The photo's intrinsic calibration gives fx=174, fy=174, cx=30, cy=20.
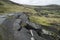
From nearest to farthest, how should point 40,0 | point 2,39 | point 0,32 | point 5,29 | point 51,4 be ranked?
point 2,39
point 0,32
point 5,29
point 51,4
point 40,0

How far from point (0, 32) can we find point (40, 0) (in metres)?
59.2

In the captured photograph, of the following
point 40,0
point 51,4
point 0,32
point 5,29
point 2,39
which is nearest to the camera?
point 2,39

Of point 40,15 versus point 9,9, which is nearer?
point 40,15

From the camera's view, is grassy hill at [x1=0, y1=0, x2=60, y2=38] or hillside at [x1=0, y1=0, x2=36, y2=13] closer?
grassy hill at [x1=0, y1=0, x2=60, y2=38]

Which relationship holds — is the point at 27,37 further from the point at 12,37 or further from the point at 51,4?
the point at 51,4

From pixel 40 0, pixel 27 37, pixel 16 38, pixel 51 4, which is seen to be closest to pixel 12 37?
pixel 16 38

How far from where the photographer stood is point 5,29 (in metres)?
17.7

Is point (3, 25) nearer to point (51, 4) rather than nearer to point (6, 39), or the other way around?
point (6, 39)

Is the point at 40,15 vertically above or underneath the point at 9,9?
underneath

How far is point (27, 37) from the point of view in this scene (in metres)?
17.0

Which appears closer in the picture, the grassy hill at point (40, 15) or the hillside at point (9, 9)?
the grassy hill at point (40, 15)

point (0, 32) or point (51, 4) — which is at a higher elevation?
point (0, 32)

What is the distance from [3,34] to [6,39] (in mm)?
1027

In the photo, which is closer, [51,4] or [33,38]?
[33,38]
